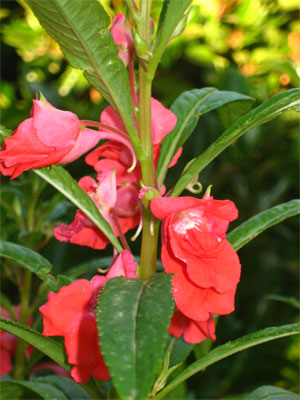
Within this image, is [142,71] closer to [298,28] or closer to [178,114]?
[178,114]

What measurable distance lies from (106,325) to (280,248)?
5.03 ft

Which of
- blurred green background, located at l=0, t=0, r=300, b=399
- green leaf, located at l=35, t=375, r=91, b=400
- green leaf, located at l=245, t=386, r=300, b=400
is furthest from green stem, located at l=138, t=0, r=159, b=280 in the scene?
blurred green background, located at l=0, t=0, r=300, b=399

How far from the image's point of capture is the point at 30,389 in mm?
754

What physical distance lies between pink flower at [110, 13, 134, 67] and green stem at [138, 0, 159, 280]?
6 cm

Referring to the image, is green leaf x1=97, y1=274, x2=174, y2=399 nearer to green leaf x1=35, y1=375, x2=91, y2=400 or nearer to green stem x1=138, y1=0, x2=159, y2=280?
green stem x1=138, y1=0, x2=159, y2=280

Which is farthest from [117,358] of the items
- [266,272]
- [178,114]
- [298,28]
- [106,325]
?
[298,28]

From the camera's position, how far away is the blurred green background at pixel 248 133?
1.63 m

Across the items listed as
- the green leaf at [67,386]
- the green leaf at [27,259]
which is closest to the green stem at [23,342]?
the green leaf at [67,386]

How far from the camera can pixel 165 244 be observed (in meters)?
0.59

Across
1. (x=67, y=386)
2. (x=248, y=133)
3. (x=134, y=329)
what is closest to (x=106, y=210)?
(x=134, y=329)

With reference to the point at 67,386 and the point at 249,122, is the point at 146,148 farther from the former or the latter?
the point at 67,386

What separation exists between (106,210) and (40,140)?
0.14m

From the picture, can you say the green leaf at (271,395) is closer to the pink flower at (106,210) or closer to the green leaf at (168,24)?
the pink flower at (106,210)

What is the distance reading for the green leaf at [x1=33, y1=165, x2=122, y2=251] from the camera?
0.66 metres
